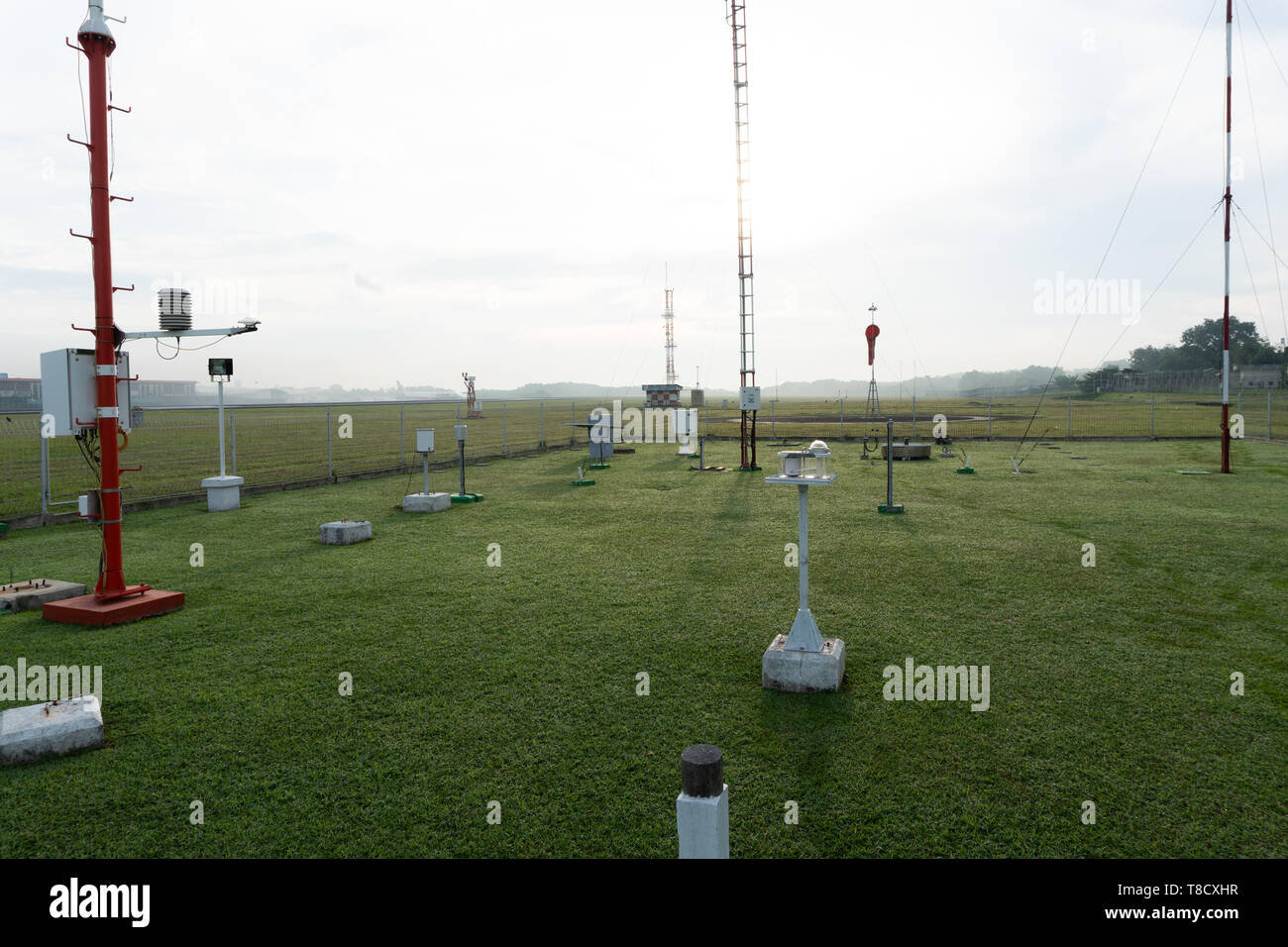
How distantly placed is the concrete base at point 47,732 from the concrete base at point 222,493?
9.55 metres

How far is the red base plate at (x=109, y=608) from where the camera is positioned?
6855mm

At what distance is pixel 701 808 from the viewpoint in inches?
104

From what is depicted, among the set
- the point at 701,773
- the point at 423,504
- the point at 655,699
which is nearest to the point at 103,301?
the point at 655,699

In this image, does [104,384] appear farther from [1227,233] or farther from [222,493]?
[1227,233]

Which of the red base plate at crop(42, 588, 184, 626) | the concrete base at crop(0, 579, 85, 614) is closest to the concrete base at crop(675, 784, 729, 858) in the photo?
the red base plate at crop(42, 588, 184, 626)

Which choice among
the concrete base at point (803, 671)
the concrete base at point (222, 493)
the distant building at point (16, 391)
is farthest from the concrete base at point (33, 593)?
the distant building at point (16, 391)

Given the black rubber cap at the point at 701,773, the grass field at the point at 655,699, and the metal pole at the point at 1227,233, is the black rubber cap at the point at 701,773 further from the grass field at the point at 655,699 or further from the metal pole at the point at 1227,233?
the metal pole at the point at 1227,233

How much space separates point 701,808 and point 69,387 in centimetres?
733

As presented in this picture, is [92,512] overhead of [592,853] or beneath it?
overhead

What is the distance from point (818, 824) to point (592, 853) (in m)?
1.09

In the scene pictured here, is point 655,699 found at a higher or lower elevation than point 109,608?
lower
